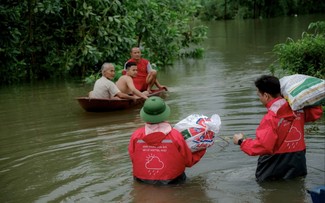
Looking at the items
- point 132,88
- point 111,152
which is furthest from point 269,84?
point 132,88

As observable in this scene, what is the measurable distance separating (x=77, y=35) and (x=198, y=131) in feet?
35.7

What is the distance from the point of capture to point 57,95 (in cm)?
1366

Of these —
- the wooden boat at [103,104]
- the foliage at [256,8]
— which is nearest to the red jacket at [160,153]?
the wooden boat at [103,104]

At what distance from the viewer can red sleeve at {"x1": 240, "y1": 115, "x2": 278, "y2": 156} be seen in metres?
5.45

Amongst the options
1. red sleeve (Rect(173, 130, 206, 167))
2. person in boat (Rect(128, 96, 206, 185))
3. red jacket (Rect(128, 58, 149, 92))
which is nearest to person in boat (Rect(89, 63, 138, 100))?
red jacket (Rect(128, 58, 149, 92))

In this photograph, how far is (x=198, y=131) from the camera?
5863mm

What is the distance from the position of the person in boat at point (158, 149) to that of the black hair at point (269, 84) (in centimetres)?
98

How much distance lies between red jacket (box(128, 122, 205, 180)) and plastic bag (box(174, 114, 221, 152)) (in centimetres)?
8

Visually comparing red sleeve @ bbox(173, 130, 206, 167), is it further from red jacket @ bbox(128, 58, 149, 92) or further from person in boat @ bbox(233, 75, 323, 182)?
red jacket @ bbox(128, 58, 149, 92)

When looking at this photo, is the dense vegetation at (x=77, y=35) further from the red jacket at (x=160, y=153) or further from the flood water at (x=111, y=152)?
the red jacket at (x=160, y=153)

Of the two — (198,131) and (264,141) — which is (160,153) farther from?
(264,141)

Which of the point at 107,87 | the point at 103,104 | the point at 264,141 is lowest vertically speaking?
the point at 103,104

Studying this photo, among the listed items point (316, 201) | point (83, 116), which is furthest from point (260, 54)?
point (316, 201)

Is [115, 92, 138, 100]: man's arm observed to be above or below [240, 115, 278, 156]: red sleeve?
below
